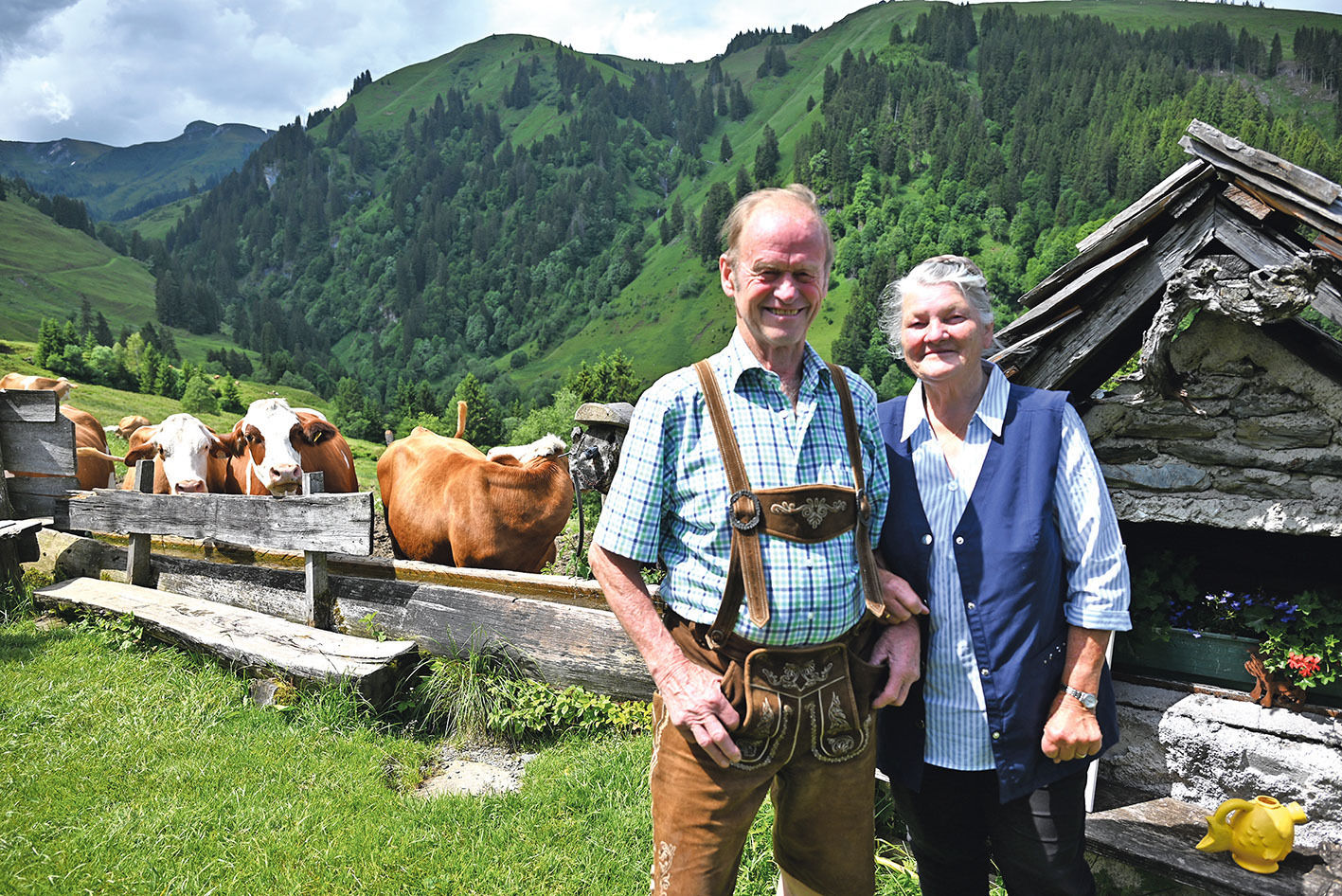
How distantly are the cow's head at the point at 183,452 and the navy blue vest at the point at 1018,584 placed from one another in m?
7.49

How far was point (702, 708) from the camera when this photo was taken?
2250 millimetres

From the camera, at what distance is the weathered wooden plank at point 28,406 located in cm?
750

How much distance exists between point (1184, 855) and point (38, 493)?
9742mm

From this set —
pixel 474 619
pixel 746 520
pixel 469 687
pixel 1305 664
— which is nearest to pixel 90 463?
pixel 474 619

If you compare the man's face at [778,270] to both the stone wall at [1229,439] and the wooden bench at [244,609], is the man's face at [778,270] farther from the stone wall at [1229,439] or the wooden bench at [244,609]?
the wooden bench at [244,609]

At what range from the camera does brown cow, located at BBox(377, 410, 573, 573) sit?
642 centimetres

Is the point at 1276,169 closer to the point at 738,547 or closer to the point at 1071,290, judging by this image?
the point at 1071,290

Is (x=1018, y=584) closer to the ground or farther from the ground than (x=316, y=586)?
farther from the ground

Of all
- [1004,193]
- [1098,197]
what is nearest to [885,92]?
[1004,193]

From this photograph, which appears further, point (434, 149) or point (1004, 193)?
point (434, 149)

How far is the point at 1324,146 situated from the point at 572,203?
126 m

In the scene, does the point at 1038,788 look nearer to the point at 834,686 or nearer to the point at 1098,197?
the point at 834,686

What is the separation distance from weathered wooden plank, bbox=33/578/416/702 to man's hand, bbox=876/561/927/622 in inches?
150

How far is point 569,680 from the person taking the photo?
5109 millimetres
